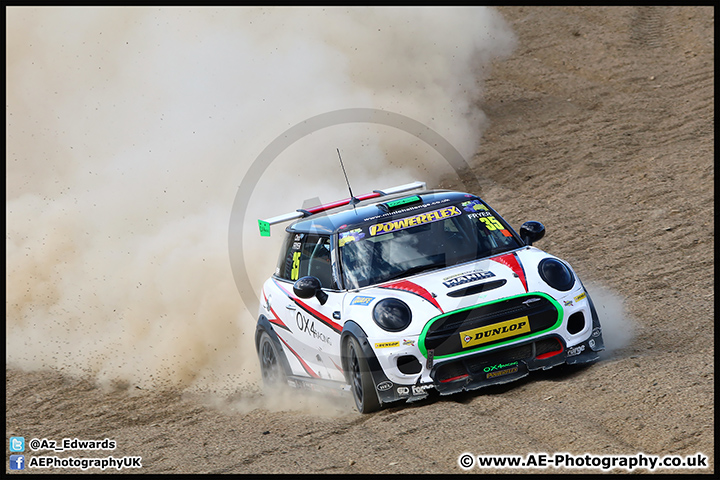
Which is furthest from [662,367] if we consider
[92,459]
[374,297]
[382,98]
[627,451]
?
[382,98]

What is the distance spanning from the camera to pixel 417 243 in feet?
23.4

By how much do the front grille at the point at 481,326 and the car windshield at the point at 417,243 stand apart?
0.77 metres

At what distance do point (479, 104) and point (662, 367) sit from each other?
42.1 ft

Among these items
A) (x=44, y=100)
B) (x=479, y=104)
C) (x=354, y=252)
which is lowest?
(x=354, y=252)

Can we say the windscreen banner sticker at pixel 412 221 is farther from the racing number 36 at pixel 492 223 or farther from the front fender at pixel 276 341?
the front fender at pixel 276 341

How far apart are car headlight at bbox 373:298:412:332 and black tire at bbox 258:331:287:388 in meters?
1.94

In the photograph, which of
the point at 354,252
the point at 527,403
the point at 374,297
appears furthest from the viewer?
the point at 354,252

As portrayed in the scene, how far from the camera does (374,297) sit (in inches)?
258

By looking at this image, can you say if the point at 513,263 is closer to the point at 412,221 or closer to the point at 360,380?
the point at 412,221

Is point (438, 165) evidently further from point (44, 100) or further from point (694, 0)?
point (694, 0)

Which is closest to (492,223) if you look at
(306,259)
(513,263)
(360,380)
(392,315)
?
(513,263)

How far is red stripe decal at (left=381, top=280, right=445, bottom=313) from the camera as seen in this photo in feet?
20.8

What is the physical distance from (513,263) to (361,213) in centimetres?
154

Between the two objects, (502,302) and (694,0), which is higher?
(694,0)
